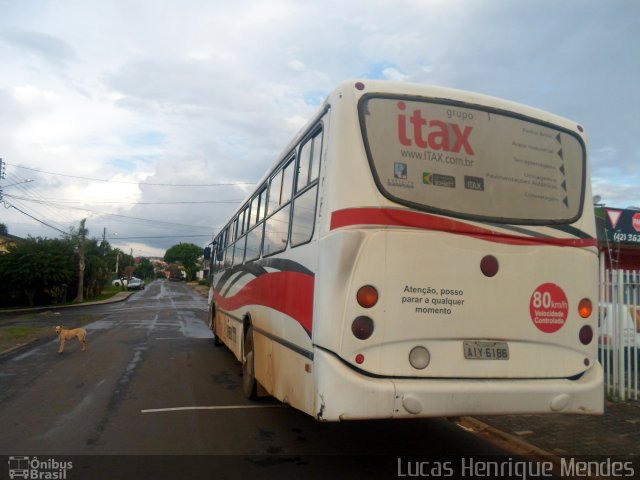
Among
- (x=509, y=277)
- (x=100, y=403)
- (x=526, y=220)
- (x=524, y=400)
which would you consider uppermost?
(x=526, y=220)

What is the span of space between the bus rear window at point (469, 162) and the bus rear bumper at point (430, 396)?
1439mm

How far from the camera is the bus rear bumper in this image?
4.21m

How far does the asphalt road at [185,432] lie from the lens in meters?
5.23

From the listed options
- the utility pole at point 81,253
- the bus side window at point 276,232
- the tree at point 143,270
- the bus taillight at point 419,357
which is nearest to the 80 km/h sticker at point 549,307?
the bus taillight at point 419,357

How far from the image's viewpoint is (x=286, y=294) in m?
5.77

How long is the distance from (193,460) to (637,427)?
17.3 feet

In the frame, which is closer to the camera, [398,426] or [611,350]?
[398,426]

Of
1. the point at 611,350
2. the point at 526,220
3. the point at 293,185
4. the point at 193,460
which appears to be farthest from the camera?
the point at 611,350

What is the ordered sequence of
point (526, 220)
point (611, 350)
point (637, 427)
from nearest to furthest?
point (526, 220) → point (637, 427) → point (611, 350)

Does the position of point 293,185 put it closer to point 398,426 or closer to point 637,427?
point 398,426

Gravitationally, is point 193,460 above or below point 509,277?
below

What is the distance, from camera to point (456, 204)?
4738 millimetres

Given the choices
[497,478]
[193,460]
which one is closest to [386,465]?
[497,478]

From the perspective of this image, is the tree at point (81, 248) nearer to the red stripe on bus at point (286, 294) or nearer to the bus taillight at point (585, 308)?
the red stripe on bus at point (286, 294)
